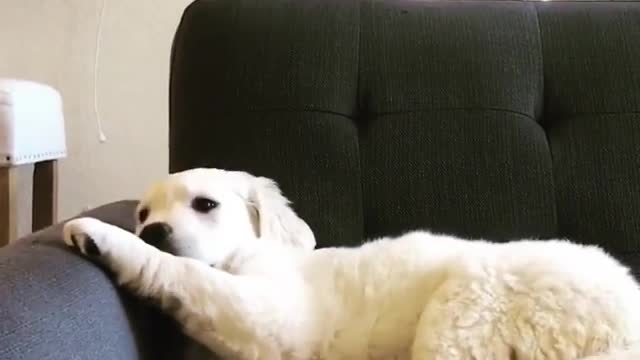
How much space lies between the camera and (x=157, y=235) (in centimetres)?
125

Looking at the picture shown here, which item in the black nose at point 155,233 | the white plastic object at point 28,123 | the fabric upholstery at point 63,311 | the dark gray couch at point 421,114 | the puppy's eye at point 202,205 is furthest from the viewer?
the white plastic object at point 28,123

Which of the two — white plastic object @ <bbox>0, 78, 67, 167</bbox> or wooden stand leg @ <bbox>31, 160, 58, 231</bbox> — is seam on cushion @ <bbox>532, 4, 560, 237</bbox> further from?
wooden stand leg @ <bbox>31, 160, 58, 231</bbox>

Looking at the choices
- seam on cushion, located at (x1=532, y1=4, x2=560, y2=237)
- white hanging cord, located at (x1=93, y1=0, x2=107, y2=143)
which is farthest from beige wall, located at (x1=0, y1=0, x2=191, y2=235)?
seam on cushion, located at (x1=532, y1=4, x2=560, y2=237)

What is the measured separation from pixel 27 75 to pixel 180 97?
921mm

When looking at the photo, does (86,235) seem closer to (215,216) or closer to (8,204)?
(215,216)

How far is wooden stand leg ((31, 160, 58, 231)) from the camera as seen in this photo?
2.18m

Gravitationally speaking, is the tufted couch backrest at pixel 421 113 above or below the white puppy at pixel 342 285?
above

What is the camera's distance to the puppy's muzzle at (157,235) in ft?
4.09

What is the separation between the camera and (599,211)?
150 cm

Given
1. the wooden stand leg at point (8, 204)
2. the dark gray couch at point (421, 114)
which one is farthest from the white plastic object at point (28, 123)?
the dark gray couch at point (421, 114)

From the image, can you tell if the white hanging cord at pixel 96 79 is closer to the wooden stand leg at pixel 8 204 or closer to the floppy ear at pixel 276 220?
the wooden stand leg at pixel 8 204

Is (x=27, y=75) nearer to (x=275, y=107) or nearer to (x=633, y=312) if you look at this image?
(x=275, y=107)

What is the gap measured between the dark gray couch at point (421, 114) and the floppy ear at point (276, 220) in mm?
92

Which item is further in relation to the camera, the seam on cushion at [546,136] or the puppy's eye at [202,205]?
the seam on cushion at [546,136]
